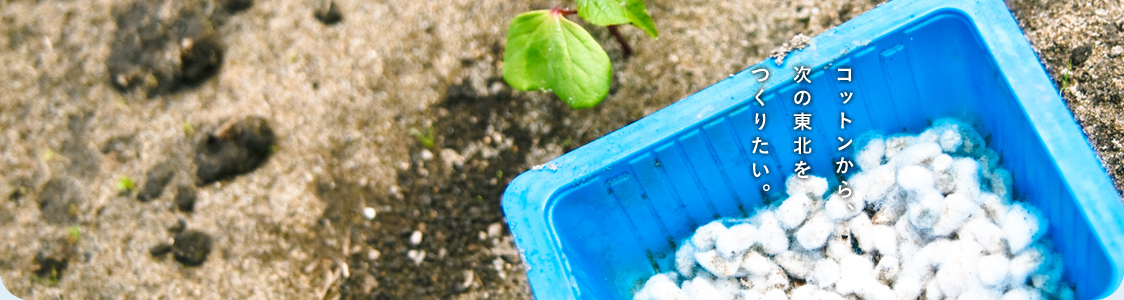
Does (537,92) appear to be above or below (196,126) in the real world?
below

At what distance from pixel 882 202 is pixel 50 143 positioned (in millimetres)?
1644

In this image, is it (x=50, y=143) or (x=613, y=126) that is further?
(x=50, y=143)

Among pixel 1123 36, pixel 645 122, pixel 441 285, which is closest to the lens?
pixel 645 122

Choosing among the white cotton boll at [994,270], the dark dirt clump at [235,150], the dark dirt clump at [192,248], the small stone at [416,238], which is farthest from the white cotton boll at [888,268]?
the dark dirt clump at [192,248]

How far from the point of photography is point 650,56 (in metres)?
1.42

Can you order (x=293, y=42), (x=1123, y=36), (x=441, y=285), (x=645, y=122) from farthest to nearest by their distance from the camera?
(x=293, y=42) < (x=441, y=285) < (x=1123, y=36) < (x=645, y=122)

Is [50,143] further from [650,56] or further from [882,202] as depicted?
[882,202]

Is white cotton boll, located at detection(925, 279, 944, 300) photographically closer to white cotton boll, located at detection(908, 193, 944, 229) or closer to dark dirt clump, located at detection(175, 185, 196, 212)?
white cotton boll, located at detection(908, 193, 944, 229)

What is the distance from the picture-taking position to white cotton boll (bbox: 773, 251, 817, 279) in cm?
111

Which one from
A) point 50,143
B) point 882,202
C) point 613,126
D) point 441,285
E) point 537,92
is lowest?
point 882,202

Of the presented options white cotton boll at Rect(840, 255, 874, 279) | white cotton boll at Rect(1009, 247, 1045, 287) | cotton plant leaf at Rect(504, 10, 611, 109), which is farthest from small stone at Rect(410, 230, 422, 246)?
white cotton boll at Rect(1009, 247, 1045, 287)

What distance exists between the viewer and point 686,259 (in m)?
1.16

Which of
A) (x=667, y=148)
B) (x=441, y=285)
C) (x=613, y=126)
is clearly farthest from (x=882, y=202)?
(x=441, y=285)

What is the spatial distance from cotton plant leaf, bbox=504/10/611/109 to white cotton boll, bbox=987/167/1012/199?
59cm
